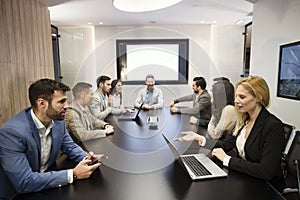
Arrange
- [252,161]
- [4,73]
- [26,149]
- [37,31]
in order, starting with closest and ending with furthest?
1. [26,149]
2. [252,161]
3. [4,73]
4. [37,31]

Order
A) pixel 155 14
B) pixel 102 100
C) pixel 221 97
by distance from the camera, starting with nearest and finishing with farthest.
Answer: pixel 221 97 < pixel 102 100 < pixel 155 14

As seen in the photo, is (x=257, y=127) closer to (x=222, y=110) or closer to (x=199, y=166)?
(x=199, y=166)

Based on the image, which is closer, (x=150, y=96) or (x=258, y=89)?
(x=258, y=89)

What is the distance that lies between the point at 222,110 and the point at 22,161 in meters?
1.57

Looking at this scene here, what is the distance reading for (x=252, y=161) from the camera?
4.24ft

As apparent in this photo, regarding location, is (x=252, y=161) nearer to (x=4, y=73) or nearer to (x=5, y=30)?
(x=4, y=73)

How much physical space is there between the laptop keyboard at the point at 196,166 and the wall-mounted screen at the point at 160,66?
4098mm

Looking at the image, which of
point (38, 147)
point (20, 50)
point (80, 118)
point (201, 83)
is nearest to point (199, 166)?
point (38, 147)

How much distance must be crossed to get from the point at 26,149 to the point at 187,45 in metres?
4.96

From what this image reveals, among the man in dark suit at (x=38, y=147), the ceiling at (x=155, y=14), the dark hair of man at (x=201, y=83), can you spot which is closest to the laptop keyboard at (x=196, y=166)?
the man in dark suit at (x=38, y=147)

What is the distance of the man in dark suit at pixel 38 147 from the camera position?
102 centimetres

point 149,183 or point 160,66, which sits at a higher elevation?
→ point 160,66

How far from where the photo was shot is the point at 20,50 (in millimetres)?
2621

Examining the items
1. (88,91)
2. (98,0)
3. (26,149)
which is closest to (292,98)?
(88,91)
